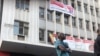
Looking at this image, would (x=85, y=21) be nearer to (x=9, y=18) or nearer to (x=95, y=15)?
(x=95, y=15)

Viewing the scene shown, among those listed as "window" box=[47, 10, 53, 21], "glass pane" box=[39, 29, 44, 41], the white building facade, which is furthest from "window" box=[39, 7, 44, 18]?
"glass pane" box=[39, 29, 44, 41]

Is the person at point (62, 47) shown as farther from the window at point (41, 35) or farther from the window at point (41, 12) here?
the window at point (41, 12)

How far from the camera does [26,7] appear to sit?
87.3ft

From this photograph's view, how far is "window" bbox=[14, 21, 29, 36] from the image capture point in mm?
24922

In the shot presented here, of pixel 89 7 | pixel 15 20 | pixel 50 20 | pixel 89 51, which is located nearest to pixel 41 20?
pixel 50 20

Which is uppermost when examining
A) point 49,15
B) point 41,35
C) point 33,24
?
point 49,15

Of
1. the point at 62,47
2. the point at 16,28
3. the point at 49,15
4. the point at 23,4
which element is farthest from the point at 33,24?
the point at 62,47

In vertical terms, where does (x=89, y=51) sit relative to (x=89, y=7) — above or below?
below

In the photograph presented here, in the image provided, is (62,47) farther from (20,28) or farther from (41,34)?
(41,34)

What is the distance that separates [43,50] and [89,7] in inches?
442

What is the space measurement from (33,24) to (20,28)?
1.48 meters

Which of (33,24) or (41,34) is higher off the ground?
(33,24)

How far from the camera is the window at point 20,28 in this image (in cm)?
2492

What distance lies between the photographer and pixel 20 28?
83.3ft
